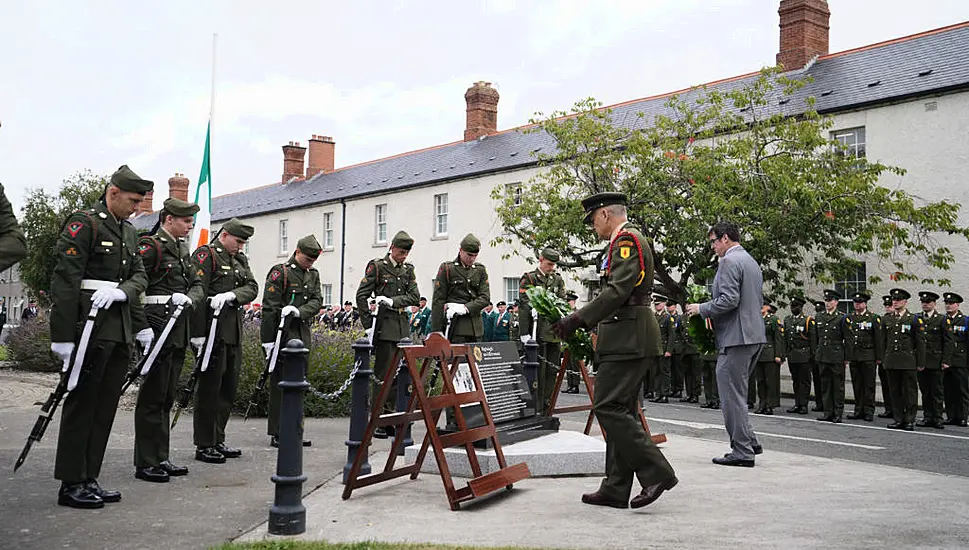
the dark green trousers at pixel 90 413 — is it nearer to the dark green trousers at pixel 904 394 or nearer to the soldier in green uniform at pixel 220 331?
the soldier in green uniform at pixel 220 331

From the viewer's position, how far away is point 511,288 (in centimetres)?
3100

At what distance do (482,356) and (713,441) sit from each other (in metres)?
4.06

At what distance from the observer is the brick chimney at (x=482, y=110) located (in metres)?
38.0

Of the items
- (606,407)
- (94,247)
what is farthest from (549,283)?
(94,247)

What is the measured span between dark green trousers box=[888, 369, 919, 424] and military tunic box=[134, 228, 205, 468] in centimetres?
1079

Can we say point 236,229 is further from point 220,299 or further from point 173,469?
point 173,469

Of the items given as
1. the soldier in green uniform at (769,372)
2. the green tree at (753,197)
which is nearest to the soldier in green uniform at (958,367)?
the soldier in green uniform at (769,372)

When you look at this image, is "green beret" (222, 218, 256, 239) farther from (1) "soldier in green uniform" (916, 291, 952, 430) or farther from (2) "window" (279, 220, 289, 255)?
(2) "window" (279, 220, 289, 255)

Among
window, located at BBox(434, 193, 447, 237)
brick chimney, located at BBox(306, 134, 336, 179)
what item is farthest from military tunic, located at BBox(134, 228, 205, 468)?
brick chimney, located at BBox(306, 134, 336, 179)

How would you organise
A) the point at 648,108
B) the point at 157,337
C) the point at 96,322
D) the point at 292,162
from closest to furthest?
the point at 96,322 < the point at 157,337 < the point at 648,108 < the point at 292,162

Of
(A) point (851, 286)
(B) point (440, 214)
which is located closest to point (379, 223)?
(B) point (440, 214)

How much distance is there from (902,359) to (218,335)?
10766mm

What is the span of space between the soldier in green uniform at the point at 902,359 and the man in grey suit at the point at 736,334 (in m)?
6.25

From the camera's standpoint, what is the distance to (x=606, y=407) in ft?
19.5
